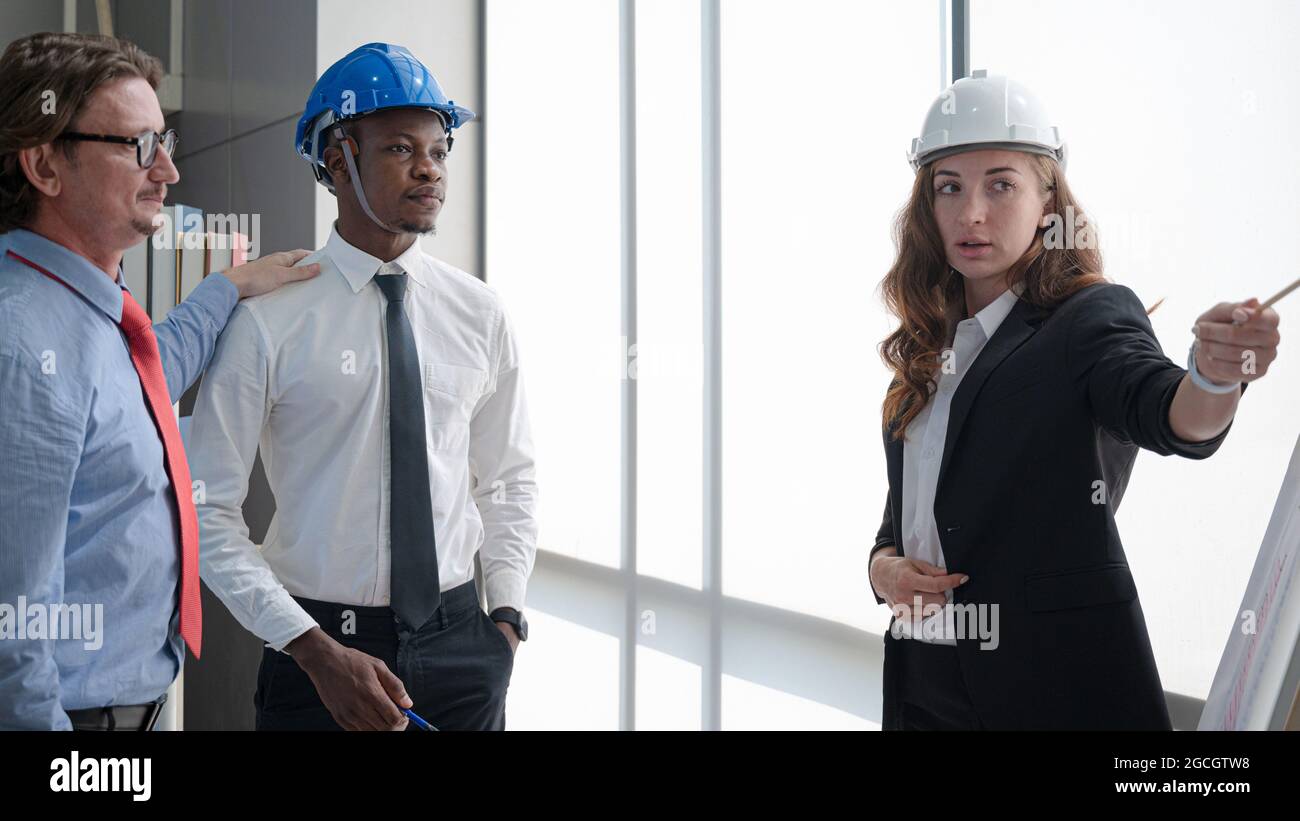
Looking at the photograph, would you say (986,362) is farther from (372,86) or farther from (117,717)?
(117,717)

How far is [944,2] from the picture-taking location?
2.30m

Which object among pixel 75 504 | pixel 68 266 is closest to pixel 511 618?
pixel 75 504

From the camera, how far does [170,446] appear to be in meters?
1.54

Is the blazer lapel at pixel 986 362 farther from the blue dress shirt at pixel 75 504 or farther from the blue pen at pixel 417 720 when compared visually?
the blue dress shirt at pixel 75 504

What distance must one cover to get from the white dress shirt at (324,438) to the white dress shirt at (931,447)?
82cm

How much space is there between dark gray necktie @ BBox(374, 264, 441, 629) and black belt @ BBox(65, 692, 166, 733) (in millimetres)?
450

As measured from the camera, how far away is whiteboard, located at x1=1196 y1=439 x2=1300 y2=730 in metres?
0.96

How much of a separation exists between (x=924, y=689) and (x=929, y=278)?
680 millimetres

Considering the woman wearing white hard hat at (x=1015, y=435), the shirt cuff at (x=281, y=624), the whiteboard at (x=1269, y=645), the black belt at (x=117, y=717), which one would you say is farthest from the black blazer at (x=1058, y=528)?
the black belt at (x=117, y=717)

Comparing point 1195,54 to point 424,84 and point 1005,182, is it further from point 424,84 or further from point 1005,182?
point 424,84

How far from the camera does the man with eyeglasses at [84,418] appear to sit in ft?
4.22

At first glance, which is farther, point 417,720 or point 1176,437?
point 417,720
